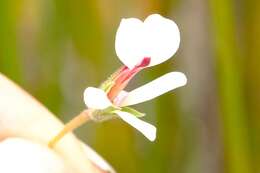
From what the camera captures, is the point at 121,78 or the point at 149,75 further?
the point at 149,75

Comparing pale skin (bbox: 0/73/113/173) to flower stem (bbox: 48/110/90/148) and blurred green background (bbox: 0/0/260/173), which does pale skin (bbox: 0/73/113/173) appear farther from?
blurred green background (bbox: 0/0/260/173)

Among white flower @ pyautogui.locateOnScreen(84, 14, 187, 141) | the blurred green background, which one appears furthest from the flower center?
the blurred green background

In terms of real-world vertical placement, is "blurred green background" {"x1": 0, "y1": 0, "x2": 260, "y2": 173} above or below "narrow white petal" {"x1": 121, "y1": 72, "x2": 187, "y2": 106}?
below

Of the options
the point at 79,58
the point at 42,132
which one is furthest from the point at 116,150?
the point at 42,132

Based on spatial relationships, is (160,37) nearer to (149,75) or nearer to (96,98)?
(96,98)

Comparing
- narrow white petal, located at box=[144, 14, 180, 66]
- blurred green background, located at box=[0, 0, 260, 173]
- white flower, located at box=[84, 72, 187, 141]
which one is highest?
narrow white petal, located at box=[144, 14, 180, 66]

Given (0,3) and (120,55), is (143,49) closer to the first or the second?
(120,55)

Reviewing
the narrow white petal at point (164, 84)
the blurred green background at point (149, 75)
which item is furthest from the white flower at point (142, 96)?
the blurred green background at point (149, 75)

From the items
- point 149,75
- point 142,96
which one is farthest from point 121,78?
point 149,75
